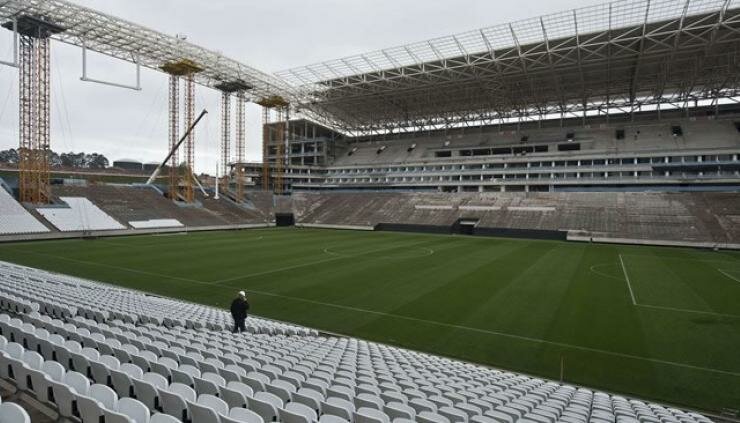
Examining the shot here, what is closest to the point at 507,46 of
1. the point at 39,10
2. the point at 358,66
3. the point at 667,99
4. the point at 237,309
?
the point at 358,66

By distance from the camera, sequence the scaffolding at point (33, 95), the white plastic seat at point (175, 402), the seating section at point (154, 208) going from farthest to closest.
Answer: the seating section at point (154, 208) → the scaffolding at point (33, 95) → the white plastic seat at point (175, 402)

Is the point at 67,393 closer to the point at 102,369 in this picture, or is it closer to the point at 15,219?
the point at 102,369

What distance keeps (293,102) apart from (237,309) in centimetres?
6432

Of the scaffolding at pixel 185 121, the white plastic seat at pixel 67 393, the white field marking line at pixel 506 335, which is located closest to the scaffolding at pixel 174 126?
the scaffolding at pixel 185 121

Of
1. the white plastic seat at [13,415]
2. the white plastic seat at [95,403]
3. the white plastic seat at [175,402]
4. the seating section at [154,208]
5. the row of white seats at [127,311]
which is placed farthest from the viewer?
the seating section at [154,208]

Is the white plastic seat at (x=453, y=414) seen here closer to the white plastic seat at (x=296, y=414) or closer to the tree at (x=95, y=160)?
the white plastic seat at (x=296, y=414)

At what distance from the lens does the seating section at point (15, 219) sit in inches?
1612

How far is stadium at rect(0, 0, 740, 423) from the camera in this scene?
7031 mm

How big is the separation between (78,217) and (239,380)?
170 feet

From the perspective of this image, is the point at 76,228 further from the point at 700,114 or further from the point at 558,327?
the point at 700,114

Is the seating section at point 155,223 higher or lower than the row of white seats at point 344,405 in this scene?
lower

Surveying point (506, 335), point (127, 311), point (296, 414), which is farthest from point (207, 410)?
point (506, 335)

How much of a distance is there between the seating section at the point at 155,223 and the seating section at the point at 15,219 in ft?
29.8

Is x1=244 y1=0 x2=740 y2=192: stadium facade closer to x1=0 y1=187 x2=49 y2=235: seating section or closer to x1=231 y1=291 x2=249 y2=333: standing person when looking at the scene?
x1=0 y1=187 x2=49 y2=235: seating section
